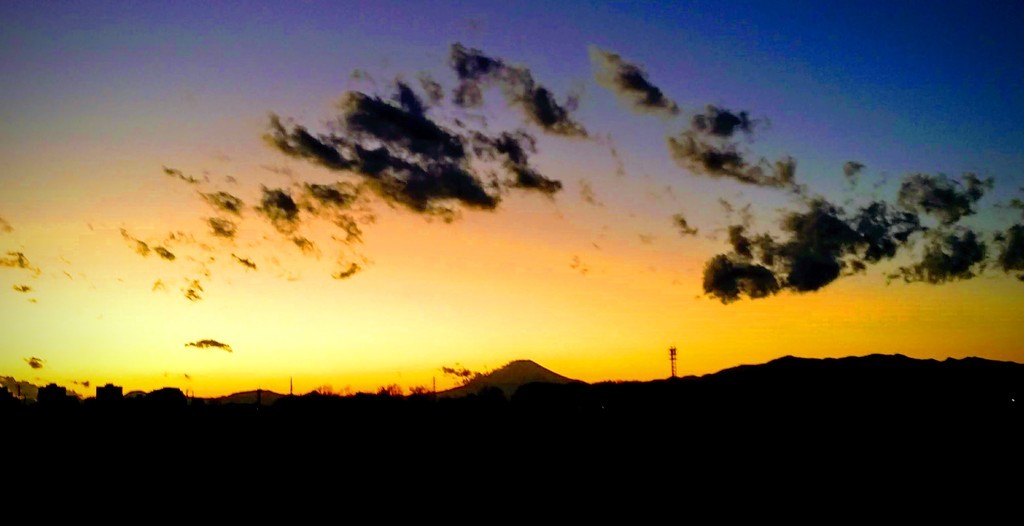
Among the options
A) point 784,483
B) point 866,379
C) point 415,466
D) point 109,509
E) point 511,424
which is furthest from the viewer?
point 866,379

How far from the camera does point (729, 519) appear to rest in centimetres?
3231

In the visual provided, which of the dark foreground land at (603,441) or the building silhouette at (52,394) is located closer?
the dark foreground land at (603,441)

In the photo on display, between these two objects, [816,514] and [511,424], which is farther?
[511,424]

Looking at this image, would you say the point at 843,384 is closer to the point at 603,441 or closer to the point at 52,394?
the point at 603,441

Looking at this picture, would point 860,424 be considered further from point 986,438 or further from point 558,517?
point 558,517

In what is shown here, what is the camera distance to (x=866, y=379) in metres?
124

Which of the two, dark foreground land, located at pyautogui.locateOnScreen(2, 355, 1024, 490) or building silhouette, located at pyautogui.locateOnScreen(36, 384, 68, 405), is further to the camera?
building silhouette, located at pyautogui.locateOnScreen(36, 384, 68, 405)

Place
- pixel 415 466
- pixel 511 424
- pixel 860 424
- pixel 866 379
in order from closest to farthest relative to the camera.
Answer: pixel 415 466
pixel 860 424
pixel 511 424
pixel 866 379

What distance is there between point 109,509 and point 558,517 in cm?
2091

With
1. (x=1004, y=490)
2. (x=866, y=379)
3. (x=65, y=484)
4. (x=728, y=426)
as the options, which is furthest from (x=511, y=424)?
(x=866, y=379)

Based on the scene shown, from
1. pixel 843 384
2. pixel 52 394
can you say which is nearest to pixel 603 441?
pixel 843 384

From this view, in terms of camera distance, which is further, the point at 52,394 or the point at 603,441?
the point at 52,394

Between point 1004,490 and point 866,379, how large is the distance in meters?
92.4

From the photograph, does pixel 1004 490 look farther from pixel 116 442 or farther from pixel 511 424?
pixel 116 442
